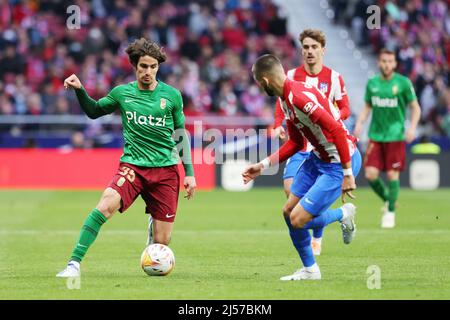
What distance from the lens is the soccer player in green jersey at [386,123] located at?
52.2 feet

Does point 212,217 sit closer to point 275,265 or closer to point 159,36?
point 275,265

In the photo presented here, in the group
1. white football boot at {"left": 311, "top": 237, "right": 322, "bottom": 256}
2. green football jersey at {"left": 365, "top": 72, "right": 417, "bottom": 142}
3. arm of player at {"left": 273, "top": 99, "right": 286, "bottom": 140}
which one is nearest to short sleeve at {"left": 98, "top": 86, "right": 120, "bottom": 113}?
arm of player at {"left": 273, "top": 99, "right": 286, "bottom": 140}

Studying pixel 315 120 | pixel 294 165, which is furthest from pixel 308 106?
pixel 294 165

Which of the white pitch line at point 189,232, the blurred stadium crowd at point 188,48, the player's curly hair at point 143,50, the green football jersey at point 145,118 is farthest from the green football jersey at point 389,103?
the blurred stadium crowd at point 188,48

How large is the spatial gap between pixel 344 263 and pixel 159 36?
16927 millimetres

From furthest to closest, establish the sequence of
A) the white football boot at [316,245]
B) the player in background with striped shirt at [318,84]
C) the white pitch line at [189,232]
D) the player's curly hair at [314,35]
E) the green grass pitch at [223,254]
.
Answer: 1. the white pitch line at [189,232]
2. the white football boot at [316,245]
3. the player in background with striped shirt at [318,84]
4. the player's curly hair at [314,35]
5. the green grass pitch at [223,254]

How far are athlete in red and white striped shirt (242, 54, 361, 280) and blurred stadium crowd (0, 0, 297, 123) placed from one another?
1482 cm

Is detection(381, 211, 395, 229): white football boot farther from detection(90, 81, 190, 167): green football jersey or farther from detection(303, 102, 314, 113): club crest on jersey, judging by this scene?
detection(303, 102, 314, 113): club crest on jersey

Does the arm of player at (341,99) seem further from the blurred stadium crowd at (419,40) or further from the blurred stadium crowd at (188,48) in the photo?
the blurred stadium crowd at (419,40)

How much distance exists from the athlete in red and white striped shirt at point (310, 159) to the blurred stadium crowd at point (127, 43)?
48.6 ft

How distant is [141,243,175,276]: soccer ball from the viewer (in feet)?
33.1

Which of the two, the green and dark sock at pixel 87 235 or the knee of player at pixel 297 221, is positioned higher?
the knee of player at pixel 297 221

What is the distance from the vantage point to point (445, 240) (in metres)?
13.7

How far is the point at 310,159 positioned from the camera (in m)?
10.2
